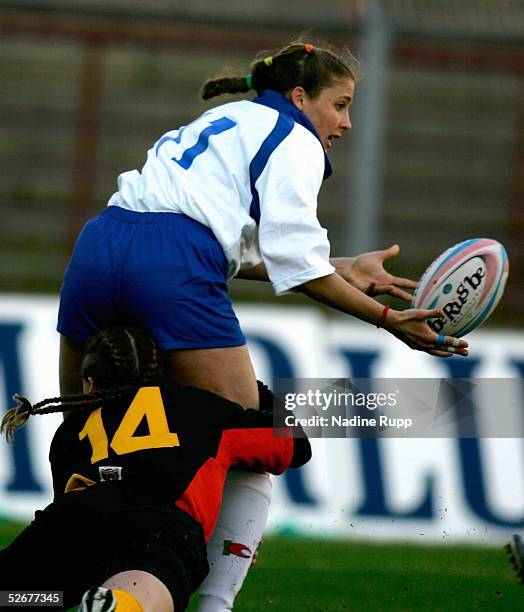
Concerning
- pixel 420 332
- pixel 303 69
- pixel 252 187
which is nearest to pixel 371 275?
pixel 420 332

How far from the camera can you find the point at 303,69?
412cm

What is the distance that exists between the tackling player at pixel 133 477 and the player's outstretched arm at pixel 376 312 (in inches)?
16.5

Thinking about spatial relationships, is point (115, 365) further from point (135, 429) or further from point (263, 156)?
point (263, 156)

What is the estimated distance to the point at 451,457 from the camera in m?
6.81

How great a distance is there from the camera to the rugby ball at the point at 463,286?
13.6 ft

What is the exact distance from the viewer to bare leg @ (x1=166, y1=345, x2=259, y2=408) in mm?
3859

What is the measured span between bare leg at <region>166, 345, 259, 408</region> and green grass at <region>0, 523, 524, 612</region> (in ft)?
2.96

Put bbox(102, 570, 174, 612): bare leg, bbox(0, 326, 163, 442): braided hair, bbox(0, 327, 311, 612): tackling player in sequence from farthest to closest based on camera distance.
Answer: bbox(0, 326, 163, 442): braided hair → bbox(0, 327, 311, 612): tackling player → bbox(102, 570, 174, 612): bare leg

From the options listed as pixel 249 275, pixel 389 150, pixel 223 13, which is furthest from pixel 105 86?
pixel 249 275

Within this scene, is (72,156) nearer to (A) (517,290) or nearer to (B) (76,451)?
(A) (517,290)

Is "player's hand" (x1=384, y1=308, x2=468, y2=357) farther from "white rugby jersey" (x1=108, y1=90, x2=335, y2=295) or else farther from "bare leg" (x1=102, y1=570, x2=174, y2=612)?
"bare leg" (x1=102, y1=570, x2=174, y2=612)

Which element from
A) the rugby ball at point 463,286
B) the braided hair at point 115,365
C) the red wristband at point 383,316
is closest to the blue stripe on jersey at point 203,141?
the braided hair at point 115,365

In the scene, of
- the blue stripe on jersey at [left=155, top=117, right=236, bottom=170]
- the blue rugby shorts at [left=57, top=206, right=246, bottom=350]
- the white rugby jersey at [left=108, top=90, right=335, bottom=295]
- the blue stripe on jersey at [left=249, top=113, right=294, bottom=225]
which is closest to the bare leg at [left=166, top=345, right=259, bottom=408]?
the blue rugby shorts at [left=57, top=206, right=246, bottom=350]

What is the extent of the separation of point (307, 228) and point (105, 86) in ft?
20.3
